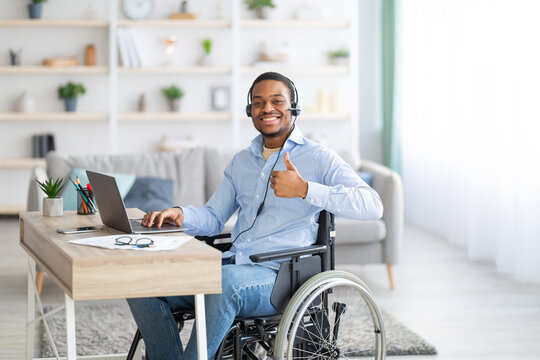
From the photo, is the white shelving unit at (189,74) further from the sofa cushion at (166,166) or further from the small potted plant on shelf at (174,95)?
the sofa cushion at (166,166)

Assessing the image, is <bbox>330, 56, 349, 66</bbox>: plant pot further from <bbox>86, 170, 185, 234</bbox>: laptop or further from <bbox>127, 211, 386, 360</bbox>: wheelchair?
<bbox>86, 170, 185, 234</bbox>: laptop

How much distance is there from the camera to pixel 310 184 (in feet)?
8.07

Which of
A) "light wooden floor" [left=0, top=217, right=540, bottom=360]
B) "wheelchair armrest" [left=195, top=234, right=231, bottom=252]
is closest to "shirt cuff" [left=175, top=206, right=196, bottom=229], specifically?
"wheelchair armrest" [left=195, top=234, right=231, bottom=252]

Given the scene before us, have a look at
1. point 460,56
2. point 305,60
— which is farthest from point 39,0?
point 460,56

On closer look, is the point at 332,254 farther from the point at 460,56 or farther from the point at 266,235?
the point at 460,56

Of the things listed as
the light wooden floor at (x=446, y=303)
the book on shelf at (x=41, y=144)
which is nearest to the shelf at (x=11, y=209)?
the book on shelf at (x=41, y=144)

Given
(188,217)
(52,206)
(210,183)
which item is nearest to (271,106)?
(188,217)

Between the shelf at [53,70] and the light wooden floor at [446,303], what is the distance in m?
1.72

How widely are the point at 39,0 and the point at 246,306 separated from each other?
17.3 ft

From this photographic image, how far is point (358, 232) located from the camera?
4527 mm

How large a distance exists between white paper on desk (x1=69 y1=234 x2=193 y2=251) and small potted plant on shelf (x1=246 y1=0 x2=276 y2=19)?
4946mm

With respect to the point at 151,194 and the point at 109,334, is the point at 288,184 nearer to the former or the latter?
the point at 109,334

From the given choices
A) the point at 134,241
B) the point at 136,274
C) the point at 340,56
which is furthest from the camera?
the point at 340,56

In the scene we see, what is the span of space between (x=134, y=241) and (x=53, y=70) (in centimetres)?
502
